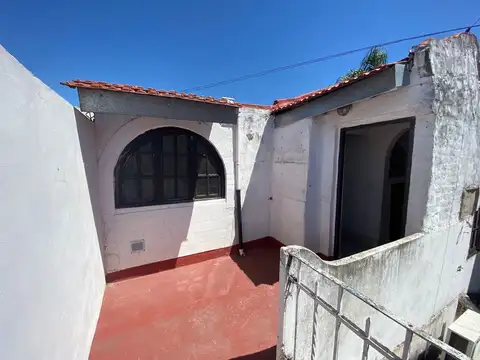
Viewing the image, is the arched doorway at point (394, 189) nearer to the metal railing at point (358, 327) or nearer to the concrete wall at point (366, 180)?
the concrete wall at point (366, 180)

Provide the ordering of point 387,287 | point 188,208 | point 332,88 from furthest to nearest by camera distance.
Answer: point 188,208 < point 332,88 < point 387,287

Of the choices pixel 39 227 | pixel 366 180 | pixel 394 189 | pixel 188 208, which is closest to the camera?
pixel 39 227

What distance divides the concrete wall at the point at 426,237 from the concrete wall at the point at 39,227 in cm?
200

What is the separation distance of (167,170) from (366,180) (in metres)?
5.90

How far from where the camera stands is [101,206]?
4.05m

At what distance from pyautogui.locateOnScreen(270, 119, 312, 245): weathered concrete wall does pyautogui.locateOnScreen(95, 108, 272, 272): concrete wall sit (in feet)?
0.85

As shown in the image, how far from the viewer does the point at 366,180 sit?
6.75 meters

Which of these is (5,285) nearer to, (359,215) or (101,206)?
(101,206)

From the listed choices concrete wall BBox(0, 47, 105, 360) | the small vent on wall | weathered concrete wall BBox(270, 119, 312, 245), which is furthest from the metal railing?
the small vent on wall

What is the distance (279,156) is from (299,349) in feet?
13.6

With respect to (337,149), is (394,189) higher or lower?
lower

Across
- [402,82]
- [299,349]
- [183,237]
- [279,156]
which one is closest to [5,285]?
[299,349]

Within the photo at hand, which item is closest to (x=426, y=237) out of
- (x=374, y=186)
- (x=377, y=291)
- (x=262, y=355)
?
(x=377, y=291)

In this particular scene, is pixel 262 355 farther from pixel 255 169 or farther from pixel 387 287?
pixel 255 169
